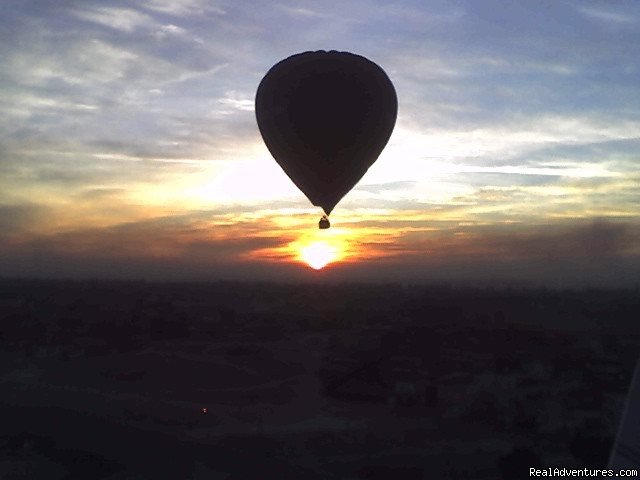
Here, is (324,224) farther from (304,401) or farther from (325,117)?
(304,401)

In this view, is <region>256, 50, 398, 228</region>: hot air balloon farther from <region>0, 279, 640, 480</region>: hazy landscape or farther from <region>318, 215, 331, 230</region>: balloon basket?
<region>0, 279, 640, 480</region>: hazy landscape

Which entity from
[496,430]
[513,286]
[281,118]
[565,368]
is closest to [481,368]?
[565,368]

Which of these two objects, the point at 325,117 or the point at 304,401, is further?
the point at 304,401

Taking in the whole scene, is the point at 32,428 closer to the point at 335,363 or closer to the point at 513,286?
the point at 335,363

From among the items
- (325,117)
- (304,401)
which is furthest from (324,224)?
(304,401)

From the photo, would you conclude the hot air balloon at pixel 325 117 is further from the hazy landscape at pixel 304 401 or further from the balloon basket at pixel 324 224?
the hazy landscape at pixel 304 401

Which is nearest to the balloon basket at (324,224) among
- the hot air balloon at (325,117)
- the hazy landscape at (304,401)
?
the hot air balloon at (325,117)

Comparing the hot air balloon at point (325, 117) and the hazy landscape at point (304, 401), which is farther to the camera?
the hazy landscape at point (304, 401)
